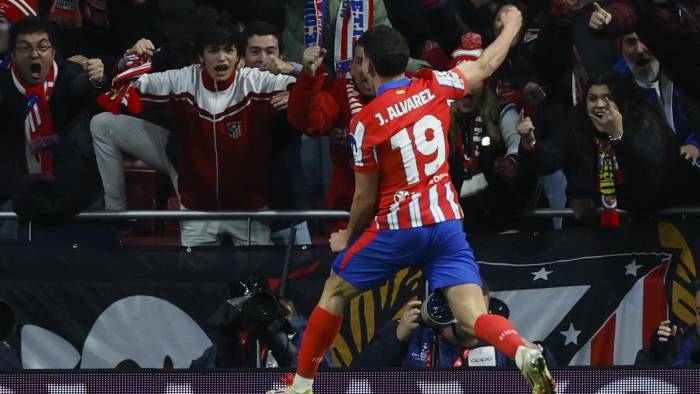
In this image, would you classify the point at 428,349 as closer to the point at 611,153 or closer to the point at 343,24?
the point at 611,153

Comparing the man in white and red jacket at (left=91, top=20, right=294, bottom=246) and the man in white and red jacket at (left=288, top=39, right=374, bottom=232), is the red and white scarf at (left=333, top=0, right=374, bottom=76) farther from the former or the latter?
the man in white and red jacket at (left=91, top=20, right=294, bottom=246)

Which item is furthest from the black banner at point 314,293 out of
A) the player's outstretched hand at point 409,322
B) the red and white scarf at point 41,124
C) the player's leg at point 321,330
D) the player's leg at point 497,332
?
the player's leg at point 497,332

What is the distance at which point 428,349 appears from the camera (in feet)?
27.4

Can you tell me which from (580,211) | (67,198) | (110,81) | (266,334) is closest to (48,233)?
(67,198)

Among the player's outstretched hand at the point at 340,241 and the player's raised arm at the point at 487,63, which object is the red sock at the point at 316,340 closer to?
the player's outstretched hand at the point at 340,241

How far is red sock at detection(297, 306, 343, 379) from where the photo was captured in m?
7.54

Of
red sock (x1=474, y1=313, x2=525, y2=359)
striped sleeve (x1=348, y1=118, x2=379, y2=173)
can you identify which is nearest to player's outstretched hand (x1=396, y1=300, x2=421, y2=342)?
red sock (x1=474, y1=313, x2=525, y2=359)

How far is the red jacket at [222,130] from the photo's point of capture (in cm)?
944

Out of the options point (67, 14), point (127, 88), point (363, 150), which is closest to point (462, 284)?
point (363, 150)

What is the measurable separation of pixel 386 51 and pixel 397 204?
28.8 inches

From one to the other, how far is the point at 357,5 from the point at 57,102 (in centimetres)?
201

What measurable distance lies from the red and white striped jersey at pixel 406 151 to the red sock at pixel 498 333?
55cm

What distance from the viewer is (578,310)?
29.8 ft

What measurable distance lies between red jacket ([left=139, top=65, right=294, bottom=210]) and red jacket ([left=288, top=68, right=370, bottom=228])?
0.97 feet
